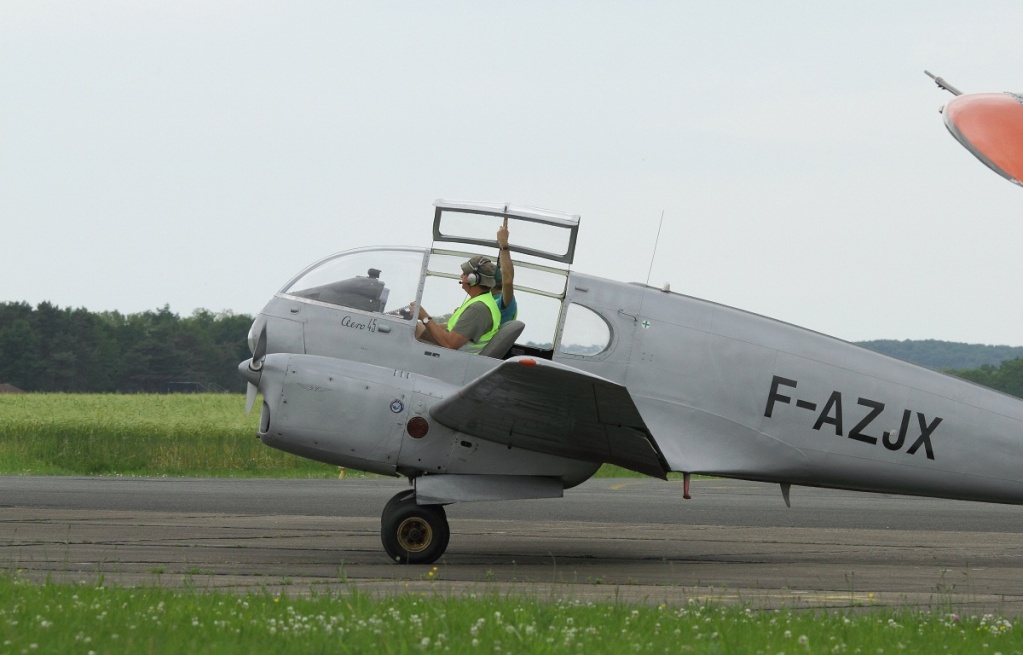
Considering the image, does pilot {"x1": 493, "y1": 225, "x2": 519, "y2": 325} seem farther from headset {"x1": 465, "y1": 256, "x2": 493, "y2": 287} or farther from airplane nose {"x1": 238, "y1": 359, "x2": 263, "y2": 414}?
airplane nose {"x1": 238, "y1": 359, "x2": 263, "y2": 414}

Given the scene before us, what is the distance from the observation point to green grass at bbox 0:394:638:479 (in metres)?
30.0

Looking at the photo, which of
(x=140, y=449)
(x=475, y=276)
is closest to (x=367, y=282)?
(x=475, y=276)

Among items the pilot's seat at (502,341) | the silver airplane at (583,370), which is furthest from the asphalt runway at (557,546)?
the pilot's seat at (502,341)

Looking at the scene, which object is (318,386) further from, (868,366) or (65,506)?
(65,506)

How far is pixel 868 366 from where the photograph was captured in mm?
12148

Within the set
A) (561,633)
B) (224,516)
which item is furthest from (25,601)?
(224,516)

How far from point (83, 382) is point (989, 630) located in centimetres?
6900

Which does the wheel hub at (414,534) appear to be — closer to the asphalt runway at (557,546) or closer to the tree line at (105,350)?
the asphalt runway at (557,546)

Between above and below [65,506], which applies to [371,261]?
above

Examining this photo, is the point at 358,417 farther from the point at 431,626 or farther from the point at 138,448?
the point at 138,448

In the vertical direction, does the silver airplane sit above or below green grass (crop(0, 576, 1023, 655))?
above

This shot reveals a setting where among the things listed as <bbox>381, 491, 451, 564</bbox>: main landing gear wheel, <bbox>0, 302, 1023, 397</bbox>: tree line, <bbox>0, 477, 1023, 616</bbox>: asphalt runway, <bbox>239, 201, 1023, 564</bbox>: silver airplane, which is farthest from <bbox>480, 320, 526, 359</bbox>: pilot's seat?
<bbox>0, 302, 1023, 397</bbox>: tree line

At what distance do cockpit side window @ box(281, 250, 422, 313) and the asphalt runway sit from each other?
2741 millimetres

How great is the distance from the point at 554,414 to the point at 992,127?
577 cm
